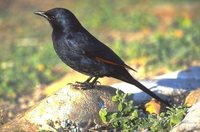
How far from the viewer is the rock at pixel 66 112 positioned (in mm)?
6945

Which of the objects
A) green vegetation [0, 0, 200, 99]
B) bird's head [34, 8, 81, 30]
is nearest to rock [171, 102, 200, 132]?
bird's head [34, 8, 81, 30]

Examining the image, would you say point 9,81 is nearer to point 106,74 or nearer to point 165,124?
point 106,74

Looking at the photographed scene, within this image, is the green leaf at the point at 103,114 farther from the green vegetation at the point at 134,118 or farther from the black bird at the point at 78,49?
the black bird at the point at 78,49

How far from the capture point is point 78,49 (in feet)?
24.4

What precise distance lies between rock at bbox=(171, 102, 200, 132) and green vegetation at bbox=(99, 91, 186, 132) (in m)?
0.14

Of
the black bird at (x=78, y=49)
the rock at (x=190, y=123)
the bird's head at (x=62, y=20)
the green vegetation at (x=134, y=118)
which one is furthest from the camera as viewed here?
the bird's head at (x=62, y=20)

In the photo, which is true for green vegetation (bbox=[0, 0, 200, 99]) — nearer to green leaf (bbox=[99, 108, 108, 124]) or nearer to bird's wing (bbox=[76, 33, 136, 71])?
bird's wing (bbox=[76, 33, 136, 71])

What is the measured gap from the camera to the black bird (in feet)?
24.3

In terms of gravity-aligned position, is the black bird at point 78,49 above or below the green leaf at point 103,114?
above

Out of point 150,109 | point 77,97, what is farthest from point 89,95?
point 150,109

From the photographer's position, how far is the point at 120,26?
14938mm

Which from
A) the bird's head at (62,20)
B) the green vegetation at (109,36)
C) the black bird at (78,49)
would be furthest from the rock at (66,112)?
the green vegetation at (109,36)

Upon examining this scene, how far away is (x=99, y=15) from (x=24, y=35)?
2.06 m

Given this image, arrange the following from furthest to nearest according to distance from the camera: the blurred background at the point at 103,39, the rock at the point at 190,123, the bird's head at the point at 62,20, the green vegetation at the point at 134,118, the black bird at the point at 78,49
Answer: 1. the blurred background at the point at 103,39
2. the bird's head at the point at 62,20
3. the black bird at the point at 78,49
4. the green vegetation at the point at 134,118
5. the rock at the point at 190,123
